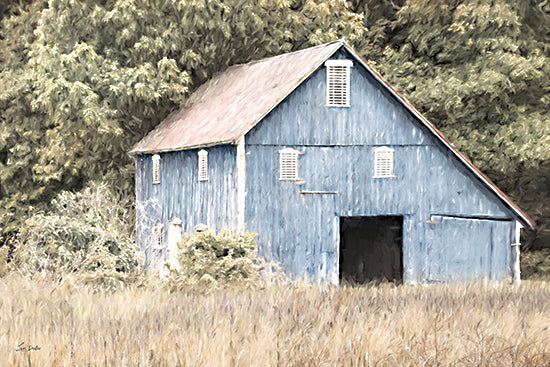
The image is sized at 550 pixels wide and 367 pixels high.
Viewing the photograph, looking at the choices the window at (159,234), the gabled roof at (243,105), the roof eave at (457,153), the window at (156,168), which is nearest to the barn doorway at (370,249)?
the roof eave at (457,153)

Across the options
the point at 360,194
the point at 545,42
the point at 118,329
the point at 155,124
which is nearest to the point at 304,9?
the point at 155,124

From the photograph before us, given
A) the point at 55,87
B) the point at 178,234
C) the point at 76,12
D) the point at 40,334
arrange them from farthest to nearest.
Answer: the point at 76,12 < the point at 55,87 < the point at 178,234 < the point at 40,334

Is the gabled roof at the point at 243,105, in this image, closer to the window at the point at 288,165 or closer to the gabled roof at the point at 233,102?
the gabled roof at the point at 233,102

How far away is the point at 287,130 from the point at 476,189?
235 inches

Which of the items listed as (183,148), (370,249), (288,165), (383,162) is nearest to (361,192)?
(383,162)

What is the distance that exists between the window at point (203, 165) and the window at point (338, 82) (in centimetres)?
400

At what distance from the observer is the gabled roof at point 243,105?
23781mm

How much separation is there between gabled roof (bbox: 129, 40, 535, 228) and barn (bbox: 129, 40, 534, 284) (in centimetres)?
7

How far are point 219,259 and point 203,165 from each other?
5708 mm

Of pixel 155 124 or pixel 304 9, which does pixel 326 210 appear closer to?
pixel 155 124

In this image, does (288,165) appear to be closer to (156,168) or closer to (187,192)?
(187,192)

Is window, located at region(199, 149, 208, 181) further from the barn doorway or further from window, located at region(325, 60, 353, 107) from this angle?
the barn doorway

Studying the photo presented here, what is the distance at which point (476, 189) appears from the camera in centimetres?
2538

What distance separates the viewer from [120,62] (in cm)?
3250
